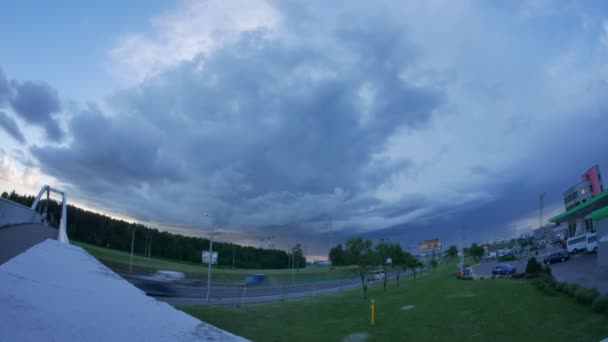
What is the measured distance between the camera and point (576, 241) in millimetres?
43969

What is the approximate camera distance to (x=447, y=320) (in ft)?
58.0

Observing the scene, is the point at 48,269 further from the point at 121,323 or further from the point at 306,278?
the point at 306,278

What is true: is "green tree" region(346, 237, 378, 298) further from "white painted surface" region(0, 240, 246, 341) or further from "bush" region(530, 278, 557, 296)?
"white painted surface" region(0, 240, 246, 341)

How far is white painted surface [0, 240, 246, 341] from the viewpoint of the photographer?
2.13 metres

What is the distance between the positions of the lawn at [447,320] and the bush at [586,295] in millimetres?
418

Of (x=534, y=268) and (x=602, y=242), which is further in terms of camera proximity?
(x=534, y=268)

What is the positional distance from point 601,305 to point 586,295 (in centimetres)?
216

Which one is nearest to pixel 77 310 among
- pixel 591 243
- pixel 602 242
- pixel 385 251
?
pixel 602 242

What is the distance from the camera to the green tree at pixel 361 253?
34.0 m

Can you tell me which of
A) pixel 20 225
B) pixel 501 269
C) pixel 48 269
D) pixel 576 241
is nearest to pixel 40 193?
pixel 20 225

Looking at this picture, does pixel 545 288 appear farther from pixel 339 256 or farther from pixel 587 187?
pixel 587 187

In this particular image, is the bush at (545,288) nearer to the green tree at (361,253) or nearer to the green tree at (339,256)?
the green tree at (361,253)

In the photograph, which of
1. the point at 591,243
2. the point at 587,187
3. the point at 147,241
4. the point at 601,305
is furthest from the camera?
the point at 147,241

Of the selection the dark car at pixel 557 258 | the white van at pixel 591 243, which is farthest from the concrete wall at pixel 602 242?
the white van at pixel 591 243
